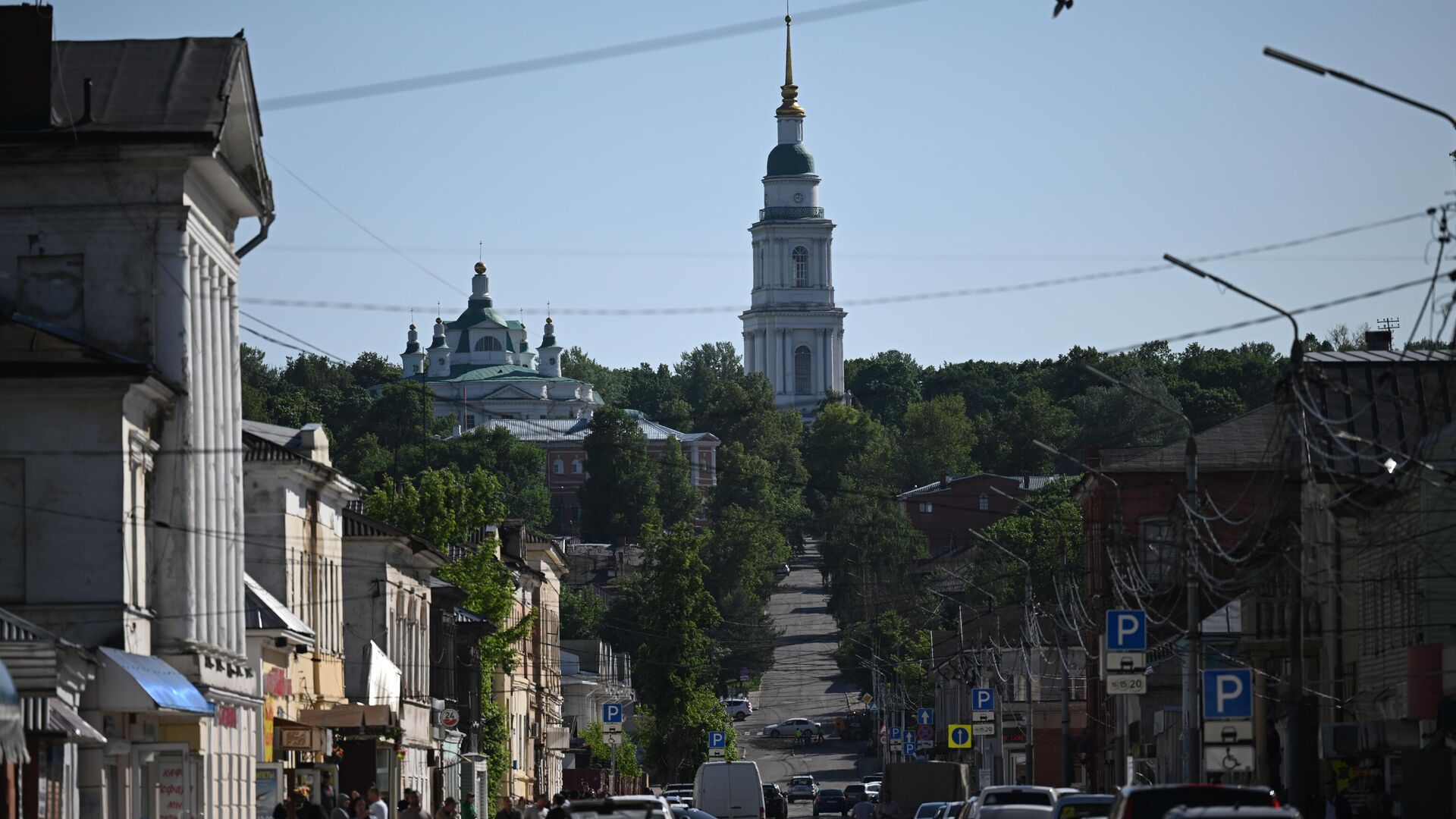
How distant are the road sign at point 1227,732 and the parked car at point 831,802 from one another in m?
55.4

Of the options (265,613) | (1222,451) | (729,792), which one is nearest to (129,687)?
(265,613)

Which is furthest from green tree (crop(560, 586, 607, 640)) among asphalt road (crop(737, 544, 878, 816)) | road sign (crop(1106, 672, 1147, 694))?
road sign (crop(1106, 672, 1147, 694))

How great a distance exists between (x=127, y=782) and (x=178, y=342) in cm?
607

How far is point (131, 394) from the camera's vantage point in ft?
105

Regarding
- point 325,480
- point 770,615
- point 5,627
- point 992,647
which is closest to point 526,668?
point 992,647

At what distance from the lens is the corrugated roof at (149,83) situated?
33.8m

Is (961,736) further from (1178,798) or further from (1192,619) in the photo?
(1178,798)

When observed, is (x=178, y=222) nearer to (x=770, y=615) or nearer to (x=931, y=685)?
(x=931, y=685)

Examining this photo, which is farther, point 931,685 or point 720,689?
point 720,689

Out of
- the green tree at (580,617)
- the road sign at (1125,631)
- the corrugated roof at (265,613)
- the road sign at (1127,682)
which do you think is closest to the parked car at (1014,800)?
the road sign at (1127,682)

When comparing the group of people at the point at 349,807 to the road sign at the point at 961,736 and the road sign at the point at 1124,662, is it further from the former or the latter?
the road sign at the point at 961,736

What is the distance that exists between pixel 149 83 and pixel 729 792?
28.6 meters

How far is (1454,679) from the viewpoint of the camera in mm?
34750

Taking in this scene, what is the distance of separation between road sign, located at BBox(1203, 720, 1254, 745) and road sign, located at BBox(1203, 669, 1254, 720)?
66mm
